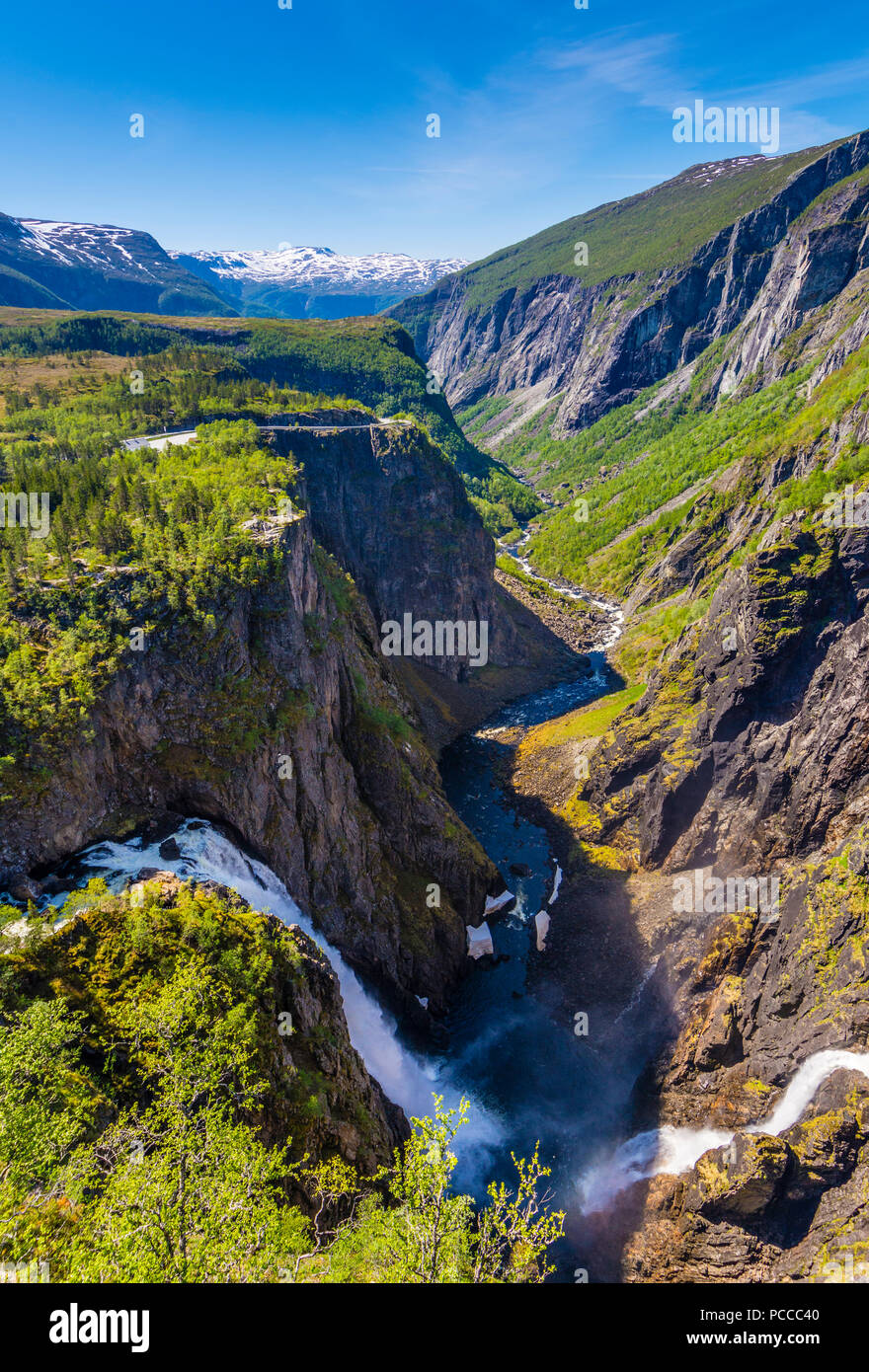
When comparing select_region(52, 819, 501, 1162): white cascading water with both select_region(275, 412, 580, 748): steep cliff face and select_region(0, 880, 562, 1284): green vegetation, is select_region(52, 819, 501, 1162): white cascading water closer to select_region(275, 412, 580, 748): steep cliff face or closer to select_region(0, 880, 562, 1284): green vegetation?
select_region(0, 880, 562, 1284): green vegetation

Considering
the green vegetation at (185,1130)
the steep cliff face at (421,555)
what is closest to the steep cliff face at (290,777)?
the green vegetation at (185,1130)

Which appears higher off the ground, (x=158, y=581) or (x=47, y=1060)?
(x=158, y=581)

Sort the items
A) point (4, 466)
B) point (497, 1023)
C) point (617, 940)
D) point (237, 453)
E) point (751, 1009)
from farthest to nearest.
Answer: point (237, 453), point (4, 466), point (617, 940), point (497, 1023), point (751, 1009)

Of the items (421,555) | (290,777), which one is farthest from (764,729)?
(421,555)

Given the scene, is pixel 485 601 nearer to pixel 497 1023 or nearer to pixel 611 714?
pixel 611 714

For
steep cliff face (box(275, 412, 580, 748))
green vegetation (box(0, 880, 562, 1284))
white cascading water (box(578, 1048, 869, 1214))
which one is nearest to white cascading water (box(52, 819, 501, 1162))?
green vegetation (box(0, 880, 562, 1284))

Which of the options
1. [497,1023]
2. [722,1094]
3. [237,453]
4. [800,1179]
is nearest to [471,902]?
A: [497,1023]

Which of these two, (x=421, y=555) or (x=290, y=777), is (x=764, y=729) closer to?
(x=290, y=777)
